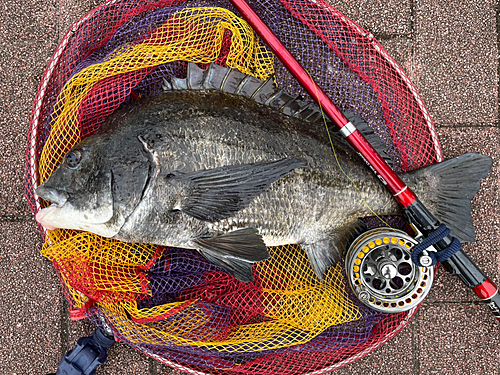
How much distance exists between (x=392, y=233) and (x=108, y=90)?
189 centimetres

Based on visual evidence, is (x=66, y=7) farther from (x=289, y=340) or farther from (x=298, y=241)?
(x=289, y=340)

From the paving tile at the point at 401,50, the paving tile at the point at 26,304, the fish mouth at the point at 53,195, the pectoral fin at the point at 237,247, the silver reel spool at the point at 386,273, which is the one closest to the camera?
the fish mouth at the point at 53,195

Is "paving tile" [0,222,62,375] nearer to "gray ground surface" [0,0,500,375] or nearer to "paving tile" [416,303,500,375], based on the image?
"gray ground surface" [0,0,500,375]

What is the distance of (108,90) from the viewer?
214cm

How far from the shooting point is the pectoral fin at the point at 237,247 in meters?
2.04

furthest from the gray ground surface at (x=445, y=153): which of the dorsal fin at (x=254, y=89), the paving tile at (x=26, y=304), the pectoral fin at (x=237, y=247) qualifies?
the pectoral fin at (x=237, y=247)

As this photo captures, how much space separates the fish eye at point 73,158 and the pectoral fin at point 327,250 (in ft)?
4.45

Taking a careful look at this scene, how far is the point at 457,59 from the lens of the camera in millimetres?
2654

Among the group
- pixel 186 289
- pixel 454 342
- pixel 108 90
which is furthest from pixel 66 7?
pixel 454 342

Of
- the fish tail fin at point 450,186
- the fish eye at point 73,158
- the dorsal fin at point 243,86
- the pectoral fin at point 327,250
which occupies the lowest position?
the fish tail fin at point 450,186

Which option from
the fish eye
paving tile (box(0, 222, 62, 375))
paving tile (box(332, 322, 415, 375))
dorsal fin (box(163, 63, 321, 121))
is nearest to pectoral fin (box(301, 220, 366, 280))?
dorsal fin (box(163, 63, 321, 121))

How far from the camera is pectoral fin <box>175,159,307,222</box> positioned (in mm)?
1876

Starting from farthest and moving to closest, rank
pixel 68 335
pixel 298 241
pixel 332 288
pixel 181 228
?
pixel 68 335, pixel 332 288, pixel 298 241, pixel 181 228

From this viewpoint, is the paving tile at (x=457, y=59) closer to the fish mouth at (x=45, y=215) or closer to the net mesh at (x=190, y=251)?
the net mesh at (x=190, y=251)
